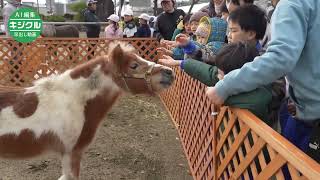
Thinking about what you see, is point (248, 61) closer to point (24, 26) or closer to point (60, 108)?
point (60, 108)

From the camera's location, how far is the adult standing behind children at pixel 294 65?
1641 millimetres

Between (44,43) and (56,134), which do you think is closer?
A: (56,134)

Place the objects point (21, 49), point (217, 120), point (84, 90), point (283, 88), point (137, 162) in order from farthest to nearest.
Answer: point (21, 49) → point (137, 162) → point (84, 90) → point (217, 120) → point (283, 88)

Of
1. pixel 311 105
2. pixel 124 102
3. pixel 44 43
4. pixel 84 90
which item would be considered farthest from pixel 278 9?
pixel 44 43

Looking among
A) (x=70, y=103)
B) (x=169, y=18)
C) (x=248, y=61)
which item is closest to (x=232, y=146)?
(x=248, y=61)

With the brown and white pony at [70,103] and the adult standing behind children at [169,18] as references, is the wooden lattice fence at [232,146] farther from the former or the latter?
the adult standing behind children at [169,18]

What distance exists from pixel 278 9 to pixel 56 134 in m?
2.15

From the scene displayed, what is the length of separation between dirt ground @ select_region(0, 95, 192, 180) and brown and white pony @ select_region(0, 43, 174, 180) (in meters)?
0.27

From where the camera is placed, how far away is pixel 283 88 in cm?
249

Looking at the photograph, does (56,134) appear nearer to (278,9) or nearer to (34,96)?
(34,96)

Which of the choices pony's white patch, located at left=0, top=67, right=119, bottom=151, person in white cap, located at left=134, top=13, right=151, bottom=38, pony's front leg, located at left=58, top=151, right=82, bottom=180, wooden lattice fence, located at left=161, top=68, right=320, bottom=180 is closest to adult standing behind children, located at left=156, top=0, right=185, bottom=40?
person in white cap, located at left=134, top=13, right=151, bottom=38

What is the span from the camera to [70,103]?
319cm

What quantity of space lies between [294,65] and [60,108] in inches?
82.4

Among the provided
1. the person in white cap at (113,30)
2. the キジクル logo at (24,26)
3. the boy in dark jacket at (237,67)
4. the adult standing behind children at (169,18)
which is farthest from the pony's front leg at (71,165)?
the person in white cap at (113,30)
